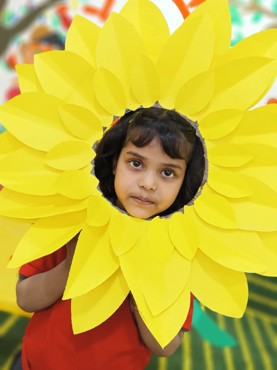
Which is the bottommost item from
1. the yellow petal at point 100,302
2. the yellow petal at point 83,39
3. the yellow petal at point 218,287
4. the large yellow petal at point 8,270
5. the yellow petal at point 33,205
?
the large yellow petal at point 8,270

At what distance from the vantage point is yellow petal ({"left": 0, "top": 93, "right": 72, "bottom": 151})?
1.62 feet

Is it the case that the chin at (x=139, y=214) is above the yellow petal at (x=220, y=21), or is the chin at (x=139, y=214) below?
below

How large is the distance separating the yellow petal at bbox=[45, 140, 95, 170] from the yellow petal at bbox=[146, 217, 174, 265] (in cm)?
10

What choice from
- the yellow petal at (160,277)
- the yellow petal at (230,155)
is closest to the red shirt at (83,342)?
the yellow petal at (160,277)

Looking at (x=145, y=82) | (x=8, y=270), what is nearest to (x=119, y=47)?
(x=145, y=82)

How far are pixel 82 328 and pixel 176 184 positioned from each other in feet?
0.63

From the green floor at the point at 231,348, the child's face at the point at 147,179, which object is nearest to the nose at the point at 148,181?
the child's face at the point at 147,179

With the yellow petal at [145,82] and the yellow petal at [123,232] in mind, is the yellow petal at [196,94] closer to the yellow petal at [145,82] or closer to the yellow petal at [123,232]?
the yellow petal at [145,82]

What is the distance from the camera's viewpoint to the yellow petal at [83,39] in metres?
0.50

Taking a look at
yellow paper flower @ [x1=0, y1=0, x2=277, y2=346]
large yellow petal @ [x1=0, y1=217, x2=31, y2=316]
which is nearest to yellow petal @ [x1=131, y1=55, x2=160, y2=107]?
yellow paper flower @ [x1=0, y1=0, x2=277, y2=346]

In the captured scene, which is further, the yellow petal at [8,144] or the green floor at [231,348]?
the green floor at [231,348]

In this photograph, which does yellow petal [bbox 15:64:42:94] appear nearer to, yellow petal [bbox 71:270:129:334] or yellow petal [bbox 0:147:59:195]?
yellow petal [bbox 0:147:59:195]

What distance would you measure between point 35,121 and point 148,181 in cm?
15

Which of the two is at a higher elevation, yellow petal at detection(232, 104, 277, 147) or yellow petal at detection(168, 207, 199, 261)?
yellow petal at detection(232, 104, 277, 147)
